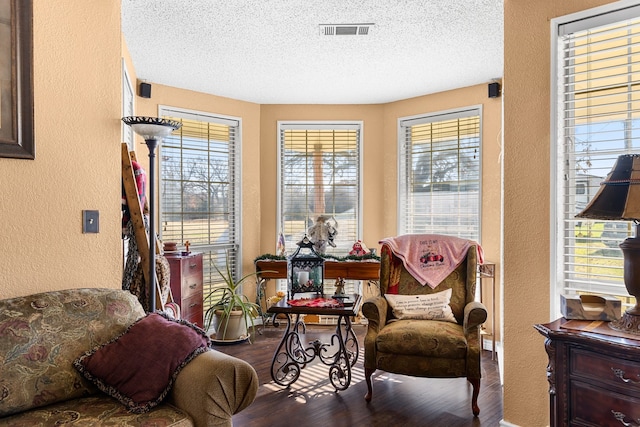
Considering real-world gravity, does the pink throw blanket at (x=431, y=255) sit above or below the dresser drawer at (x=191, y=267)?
above

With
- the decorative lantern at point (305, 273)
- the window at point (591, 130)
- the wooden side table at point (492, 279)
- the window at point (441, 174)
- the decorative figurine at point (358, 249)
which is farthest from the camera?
the decorative figurine at point (358, 249)

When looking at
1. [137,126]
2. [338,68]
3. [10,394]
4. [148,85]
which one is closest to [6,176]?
[137,126]

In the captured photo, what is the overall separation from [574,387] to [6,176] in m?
2.72

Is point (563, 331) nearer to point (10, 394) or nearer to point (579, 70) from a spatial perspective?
point (579, 70)

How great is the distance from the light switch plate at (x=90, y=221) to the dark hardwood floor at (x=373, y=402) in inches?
56.9

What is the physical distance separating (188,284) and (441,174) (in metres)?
2.83

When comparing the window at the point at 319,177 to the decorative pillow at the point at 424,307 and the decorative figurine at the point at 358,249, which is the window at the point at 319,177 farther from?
the decorative pillow at the point at 424,307

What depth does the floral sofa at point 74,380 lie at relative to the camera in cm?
170

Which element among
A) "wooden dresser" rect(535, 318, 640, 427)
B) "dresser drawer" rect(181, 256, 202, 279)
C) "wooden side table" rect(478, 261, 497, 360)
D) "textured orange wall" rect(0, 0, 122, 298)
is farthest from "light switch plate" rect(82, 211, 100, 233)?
"wooden side table" rect(478, 261, 497, 360)

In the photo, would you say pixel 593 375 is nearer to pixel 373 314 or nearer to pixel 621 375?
pixel 621 375

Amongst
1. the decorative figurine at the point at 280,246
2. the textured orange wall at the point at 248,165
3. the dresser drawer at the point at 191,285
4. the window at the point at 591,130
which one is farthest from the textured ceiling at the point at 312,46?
the dresser drawer at the point at 191,285

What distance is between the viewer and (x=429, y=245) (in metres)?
3.56

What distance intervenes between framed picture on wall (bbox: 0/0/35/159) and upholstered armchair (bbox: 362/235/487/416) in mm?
2239

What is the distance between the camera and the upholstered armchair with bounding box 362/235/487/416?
288 centimetres
